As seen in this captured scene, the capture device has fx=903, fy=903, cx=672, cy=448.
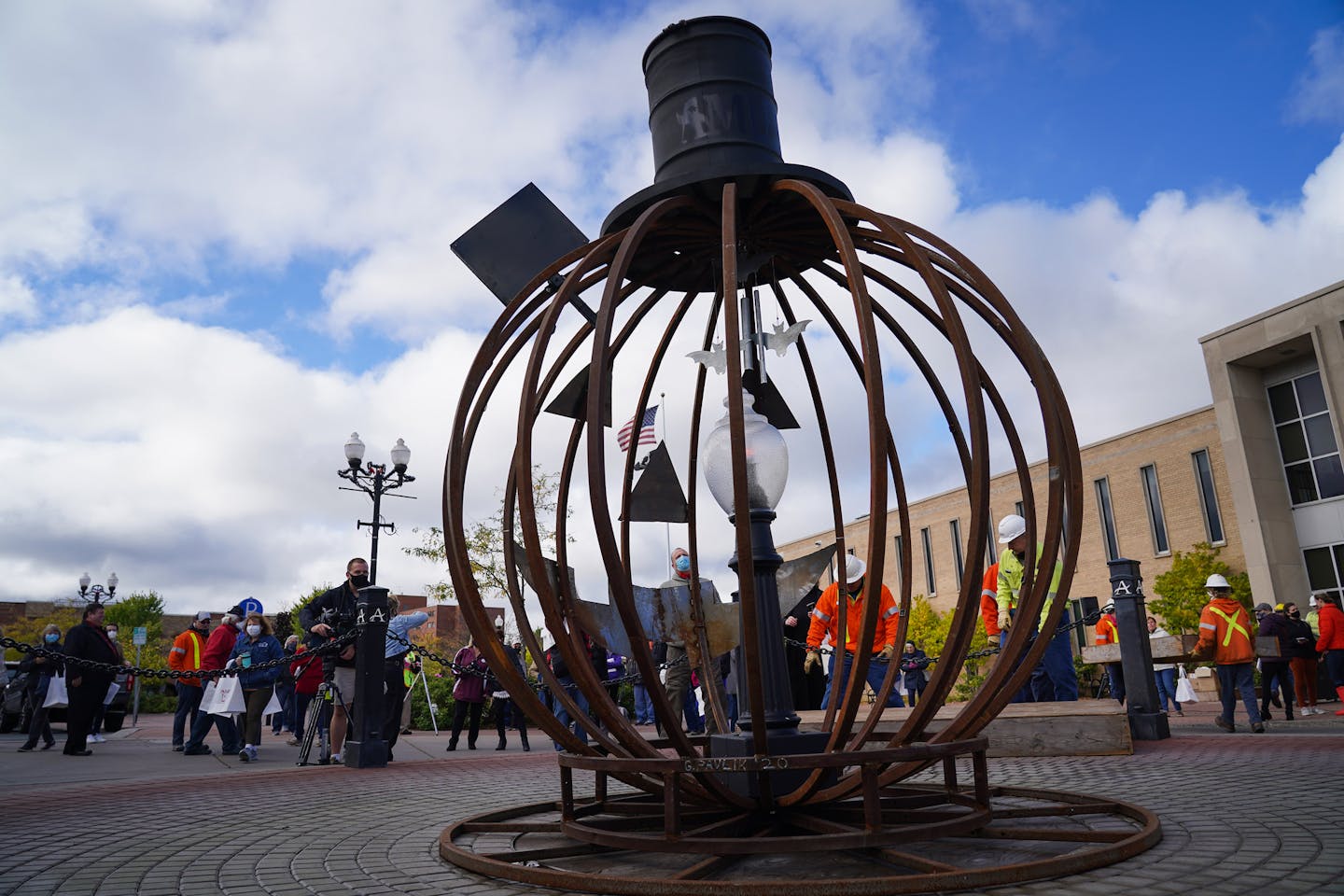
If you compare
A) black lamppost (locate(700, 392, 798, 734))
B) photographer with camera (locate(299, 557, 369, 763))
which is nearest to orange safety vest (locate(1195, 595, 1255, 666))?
black lamppost (locate(700, 392, 798, 734))

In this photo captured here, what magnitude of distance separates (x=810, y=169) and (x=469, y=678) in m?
9.51

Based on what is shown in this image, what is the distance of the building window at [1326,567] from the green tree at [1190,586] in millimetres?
1612

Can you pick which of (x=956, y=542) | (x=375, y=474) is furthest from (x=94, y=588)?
(x=956, y=542)

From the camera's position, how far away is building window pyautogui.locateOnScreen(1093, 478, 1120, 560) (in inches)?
1326

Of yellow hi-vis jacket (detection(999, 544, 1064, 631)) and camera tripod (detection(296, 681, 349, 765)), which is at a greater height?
yellow hi-vis jacket (detection(999, 544, 1064, 631))

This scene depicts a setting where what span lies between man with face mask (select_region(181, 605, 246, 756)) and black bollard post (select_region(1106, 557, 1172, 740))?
891cm

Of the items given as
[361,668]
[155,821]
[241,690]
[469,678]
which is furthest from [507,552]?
[469,678]

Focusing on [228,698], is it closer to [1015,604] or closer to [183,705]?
[183,705]

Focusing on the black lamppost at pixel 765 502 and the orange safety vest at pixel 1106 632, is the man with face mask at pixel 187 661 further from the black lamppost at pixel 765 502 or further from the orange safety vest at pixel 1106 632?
the orange safety vest at pixel 1106 632

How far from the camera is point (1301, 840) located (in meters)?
3.10

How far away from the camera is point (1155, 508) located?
3231 cm

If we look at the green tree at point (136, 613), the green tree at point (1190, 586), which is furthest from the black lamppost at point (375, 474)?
the green tree at point (136, 613)

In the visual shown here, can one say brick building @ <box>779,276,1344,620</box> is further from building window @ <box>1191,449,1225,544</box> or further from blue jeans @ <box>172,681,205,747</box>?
blue jeans @ <box>172,681,205,747</box>

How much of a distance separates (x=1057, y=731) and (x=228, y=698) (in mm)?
7639
